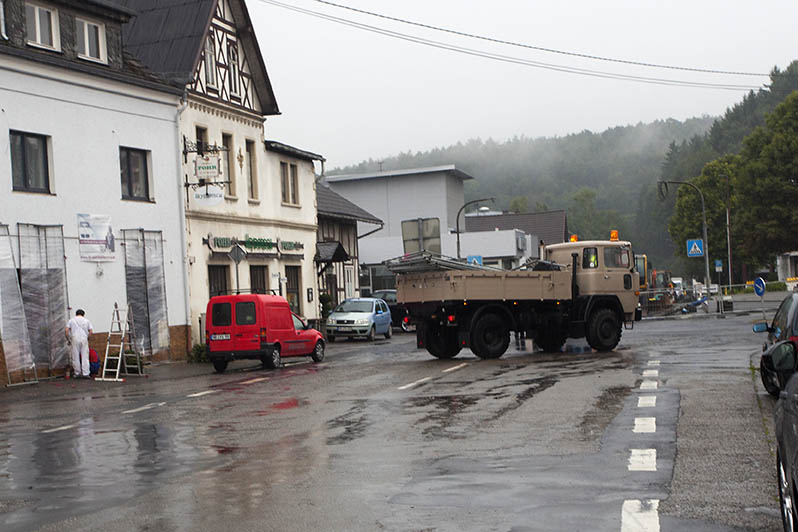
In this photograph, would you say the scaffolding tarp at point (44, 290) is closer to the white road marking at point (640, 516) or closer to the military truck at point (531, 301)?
the military truck at point (531, 301)

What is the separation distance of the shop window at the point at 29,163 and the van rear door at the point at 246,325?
5652 mm

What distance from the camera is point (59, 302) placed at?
25.2m

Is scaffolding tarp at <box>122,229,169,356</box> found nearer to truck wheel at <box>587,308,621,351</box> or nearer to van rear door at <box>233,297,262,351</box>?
van rear door at <box>233,297,262,351</box>

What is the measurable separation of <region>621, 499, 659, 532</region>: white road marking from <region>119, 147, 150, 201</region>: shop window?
2352cm

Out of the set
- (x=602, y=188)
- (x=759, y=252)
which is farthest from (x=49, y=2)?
(x=602, y=188)

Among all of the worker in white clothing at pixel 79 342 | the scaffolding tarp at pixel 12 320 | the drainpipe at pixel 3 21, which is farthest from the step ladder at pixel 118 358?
the drainpipe at pixel 3 21

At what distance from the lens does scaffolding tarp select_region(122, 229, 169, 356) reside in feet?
93.8

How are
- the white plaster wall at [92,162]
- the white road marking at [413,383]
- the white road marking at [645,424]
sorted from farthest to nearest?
the white plaster wall at [92,162]
the white road marking at [413,383]
the white road marking at [645,424]

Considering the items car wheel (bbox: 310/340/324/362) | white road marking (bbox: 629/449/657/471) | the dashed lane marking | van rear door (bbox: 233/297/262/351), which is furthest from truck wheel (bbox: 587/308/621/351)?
white road marking (bbox: 629/449/657/471)

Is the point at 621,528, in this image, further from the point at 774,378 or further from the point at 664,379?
the point at 664,379

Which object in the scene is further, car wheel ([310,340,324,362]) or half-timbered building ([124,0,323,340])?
half-timbered building ([124,0,323,340])

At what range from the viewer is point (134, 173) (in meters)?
29.4

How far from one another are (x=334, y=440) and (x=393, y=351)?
19768 mm

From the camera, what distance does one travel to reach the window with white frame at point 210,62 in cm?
3347
